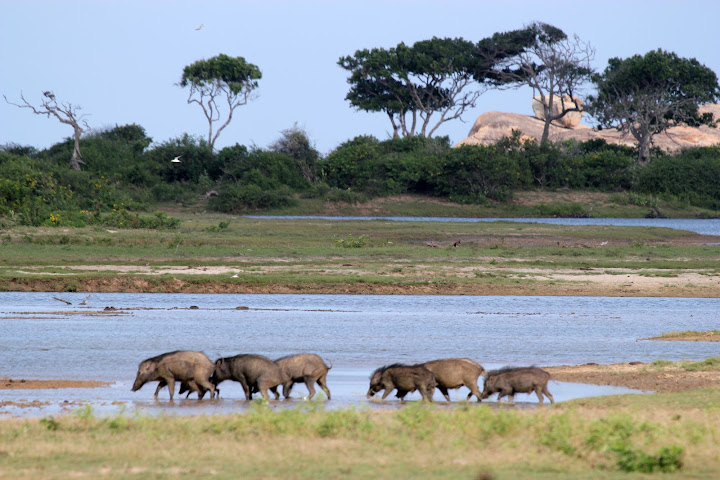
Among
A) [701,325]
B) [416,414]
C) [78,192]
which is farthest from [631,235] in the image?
[416,414]

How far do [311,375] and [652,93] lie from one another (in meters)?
64.2

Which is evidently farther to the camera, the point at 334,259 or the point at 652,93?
the point at 652,93

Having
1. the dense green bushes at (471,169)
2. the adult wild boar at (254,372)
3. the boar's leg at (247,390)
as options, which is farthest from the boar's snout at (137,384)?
the dense green bushes at (471,169)

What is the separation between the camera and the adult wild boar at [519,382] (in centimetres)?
1070

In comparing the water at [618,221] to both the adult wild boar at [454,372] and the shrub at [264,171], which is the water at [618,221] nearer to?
the shrub at [264,171]

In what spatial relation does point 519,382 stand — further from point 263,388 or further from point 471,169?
point 471,169

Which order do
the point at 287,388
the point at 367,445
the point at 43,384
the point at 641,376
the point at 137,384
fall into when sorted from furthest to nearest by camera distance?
the point at 641,376 < the point at 43,384 < the point at 287,388 < the point at 137,384 < the point at 367,445

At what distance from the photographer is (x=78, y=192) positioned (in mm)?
42844

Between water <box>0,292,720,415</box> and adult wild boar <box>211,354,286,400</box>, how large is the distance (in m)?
0.28

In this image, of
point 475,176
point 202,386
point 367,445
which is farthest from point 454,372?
point 475,176

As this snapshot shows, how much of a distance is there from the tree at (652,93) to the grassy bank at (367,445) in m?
63.5

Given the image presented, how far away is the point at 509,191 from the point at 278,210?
15.5m

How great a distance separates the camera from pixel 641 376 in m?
12.6

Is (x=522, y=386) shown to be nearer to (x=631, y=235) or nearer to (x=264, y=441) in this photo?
(x=264, y=441)
